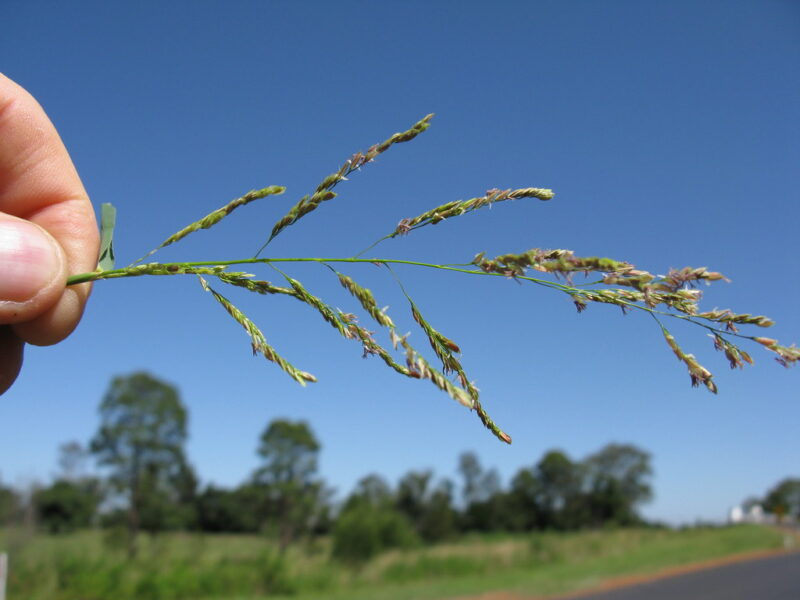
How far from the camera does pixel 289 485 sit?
45.4 metres

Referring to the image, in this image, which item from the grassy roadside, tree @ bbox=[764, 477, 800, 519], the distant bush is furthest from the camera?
tree @ bbox=[764, 477, 800, 519]

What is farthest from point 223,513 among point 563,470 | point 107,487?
point 563,470

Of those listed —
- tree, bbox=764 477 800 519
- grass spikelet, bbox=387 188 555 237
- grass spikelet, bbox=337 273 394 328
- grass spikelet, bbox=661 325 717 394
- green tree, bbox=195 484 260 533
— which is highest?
grass spikelet, bbox=387 188 555 237

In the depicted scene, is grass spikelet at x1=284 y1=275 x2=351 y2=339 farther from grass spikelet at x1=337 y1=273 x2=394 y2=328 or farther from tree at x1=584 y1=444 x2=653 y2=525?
tree at x1=584 y1=444 x2=653 y2=525

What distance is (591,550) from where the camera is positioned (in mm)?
45844

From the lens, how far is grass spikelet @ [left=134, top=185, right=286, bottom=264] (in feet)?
4.16

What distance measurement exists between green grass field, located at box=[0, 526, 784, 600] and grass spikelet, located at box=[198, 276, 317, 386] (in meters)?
26.7

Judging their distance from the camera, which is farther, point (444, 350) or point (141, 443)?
point (141, 443)

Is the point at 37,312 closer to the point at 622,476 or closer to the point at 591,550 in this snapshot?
the point at 591,550

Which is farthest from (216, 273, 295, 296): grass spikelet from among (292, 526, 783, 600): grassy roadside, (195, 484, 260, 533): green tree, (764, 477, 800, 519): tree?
(764, 477, 800, 519): tree

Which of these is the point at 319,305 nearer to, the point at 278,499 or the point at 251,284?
the point at 251,284

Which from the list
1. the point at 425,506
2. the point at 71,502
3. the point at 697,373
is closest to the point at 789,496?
the point at 425,506

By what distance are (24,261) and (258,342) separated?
90 cm

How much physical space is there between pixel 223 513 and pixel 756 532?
52288 mm
